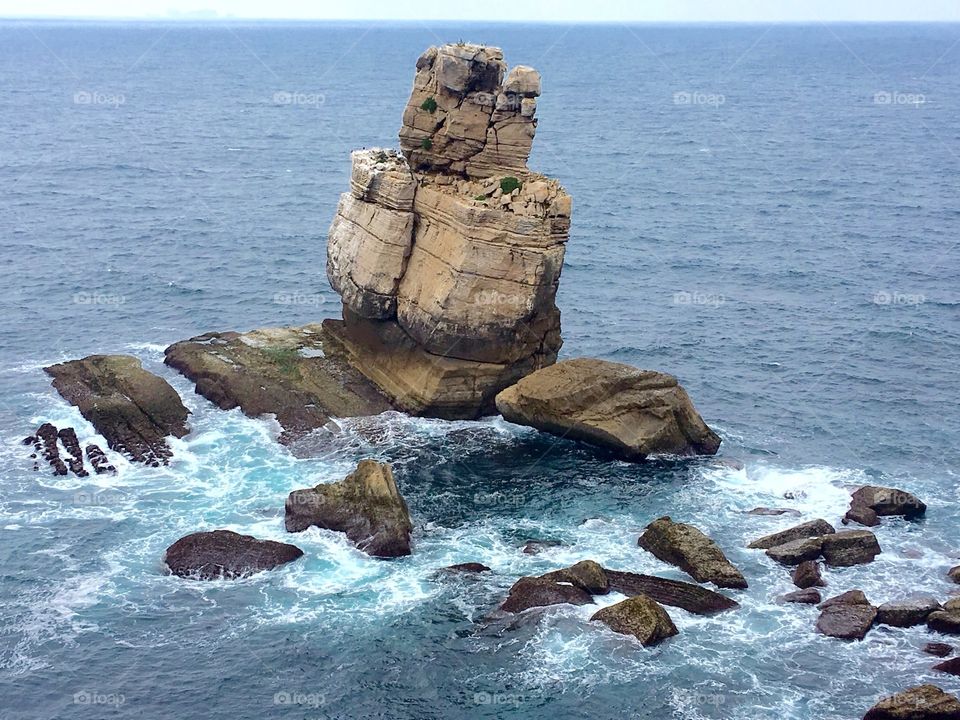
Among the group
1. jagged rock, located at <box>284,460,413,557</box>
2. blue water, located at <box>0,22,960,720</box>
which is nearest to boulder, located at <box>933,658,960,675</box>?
blue water, located at <box>0,22,960,720</box>

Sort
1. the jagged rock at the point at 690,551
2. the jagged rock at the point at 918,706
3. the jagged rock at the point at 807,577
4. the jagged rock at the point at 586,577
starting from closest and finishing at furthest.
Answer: the jagged rock at the point at 918,706, the jagged rock at the point at 586,577, the jagged rock at the point at 807,577, the jagged rock at the point at 690,551

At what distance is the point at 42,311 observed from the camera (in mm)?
76250

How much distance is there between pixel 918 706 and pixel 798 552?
409 inches

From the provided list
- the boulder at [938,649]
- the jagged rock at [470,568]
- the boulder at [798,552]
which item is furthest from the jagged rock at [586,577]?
the boulder at [938,649]

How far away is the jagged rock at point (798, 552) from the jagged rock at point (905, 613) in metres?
4.19

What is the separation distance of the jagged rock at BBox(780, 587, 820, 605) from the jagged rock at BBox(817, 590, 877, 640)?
1.01 ft

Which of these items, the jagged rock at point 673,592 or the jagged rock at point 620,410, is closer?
the jagged rock at point 673,592

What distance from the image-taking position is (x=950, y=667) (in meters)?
41.7

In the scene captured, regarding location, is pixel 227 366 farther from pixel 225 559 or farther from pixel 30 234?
pixel 30 234

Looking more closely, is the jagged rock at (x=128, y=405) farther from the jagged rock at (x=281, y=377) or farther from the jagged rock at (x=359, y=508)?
the jagged rock at (x=359, y=508)

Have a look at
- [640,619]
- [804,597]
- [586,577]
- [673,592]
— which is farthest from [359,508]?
[804,597]

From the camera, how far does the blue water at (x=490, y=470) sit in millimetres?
41875

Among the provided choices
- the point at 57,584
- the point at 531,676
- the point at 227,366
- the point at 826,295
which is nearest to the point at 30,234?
the point at 227,366

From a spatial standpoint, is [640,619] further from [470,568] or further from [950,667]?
[950,667]
